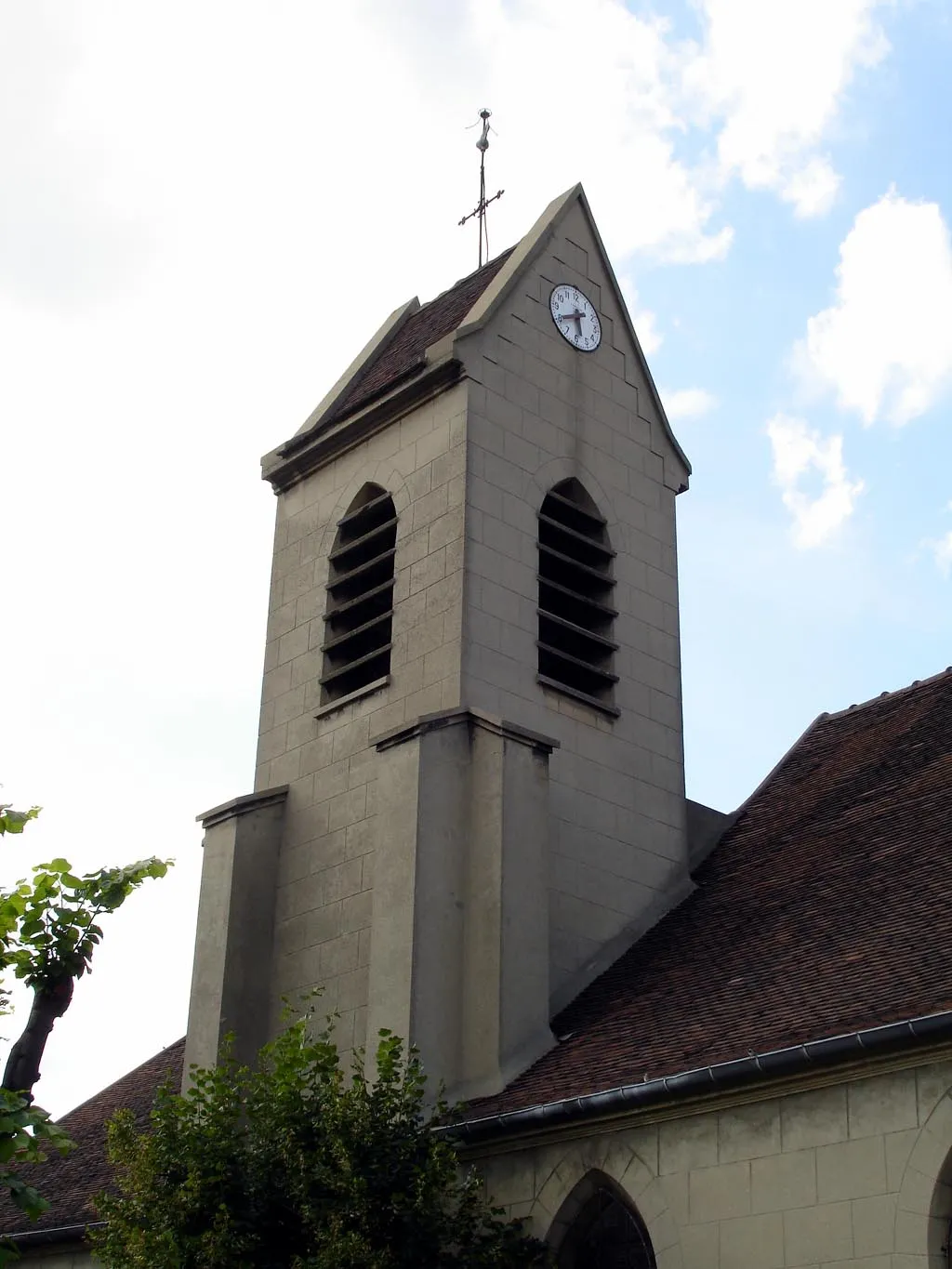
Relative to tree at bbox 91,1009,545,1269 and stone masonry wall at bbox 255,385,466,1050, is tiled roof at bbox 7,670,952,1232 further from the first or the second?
stone masonry wall at bbox 255,385,466,1050

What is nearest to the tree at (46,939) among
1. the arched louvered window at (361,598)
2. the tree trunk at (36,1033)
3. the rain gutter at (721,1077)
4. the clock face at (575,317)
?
the tree trunk at (36,1033)

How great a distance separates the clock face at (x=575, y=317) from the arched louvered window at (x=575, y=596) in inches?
85.1

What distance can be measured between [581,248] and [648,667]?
607 centimetres

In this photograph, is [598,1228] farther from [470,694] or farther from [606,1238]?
[470,694]

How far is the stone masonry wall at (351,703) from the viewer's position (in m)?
19.0

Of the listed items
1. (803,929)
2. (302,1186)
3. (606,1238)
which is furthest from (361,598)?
(606,1238)

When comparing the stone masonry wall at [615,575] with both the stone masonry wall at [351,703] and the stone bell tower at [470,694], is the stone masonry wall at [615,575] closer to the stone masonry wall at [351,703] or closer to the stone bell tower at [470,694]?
the stone bell tower at [470,694]

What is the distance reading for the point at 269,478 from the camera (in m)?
23.5

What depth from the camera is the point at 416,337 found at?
24406 mm

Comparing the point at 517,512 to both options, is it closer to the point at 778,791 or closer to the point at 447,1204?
the point at 778,791

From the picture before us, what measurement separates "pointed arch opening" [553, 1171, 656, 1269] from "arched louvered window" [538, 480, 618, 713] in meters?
6.57

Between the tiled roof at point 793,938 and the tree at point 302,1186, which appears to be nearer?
the tree at point 302,1186

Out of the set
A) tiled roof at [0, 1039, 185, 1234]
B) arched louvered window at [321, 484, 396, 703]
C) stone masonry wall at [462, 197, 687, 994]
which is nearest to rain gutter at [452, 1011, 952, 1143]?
stone masonry wall at [462, 197, 687, 994]

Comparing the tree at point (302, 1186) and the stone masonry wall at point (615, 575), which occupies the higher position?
the stone masonry wall at point (615, 575)
